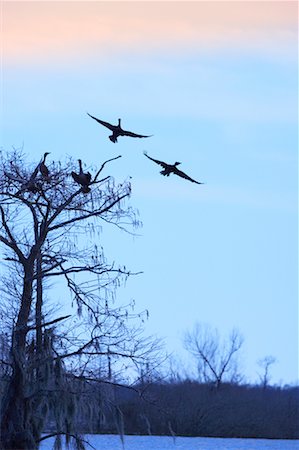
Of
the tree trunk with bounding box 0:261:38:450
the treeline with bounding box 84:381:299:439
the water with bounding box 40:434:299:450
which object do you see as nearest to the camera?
the tree trunk with bounding box 0:261:38:450

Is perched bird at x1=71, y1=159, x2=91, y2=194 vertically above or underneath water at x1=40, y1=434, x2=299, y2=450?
above

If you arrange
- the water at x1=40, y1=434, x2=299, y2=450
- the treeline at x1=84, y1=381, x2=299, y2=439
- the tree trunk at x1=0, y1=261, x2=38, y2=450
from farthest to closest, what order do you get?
the treeline at x1=84, y1=381, x2=299, y2=439 → the water at x1=40, y1=434, x2=299, y2=450 → the tree trunk at x1=0, y1=261, x2=38, y2=450

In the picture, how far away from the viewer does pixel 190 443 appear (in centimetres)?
3316

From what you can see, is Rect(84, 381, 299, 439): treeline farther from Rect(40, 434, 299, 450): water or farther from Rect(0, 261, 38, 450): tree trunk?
Rect(0, 261, 38, 450): tree trunk

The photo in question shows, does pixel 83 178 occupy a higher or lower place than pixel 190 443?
higher

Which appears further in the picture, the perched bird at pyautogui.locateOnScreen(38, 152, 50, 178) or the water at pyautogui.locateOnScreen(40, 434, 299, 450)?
the water at pyautogui.locateOnScreen(40, 434, 299, 450)

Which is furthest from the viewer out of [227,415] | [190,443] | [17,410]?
[227,415]

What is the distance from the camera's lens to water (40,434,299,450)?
29469 mm

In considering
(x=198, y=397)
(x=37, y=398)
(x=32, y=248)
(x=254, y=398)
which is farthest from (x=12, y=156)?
(x=254, y=398)

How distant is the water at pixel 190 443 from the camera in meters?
29.5

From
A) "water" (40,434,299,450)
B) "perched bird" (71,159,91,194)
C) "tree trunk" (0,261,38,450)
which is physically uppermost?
"perched bird" (71,159,91,194)

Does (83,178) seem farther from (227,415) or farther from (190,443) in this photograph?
(227,415)

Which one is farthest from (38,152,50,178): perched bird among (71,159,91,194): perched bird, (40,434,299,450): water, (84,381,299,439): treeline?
(84,381,299,439): treeline

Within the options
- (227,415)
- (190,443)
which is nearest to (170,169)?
(190,443)
